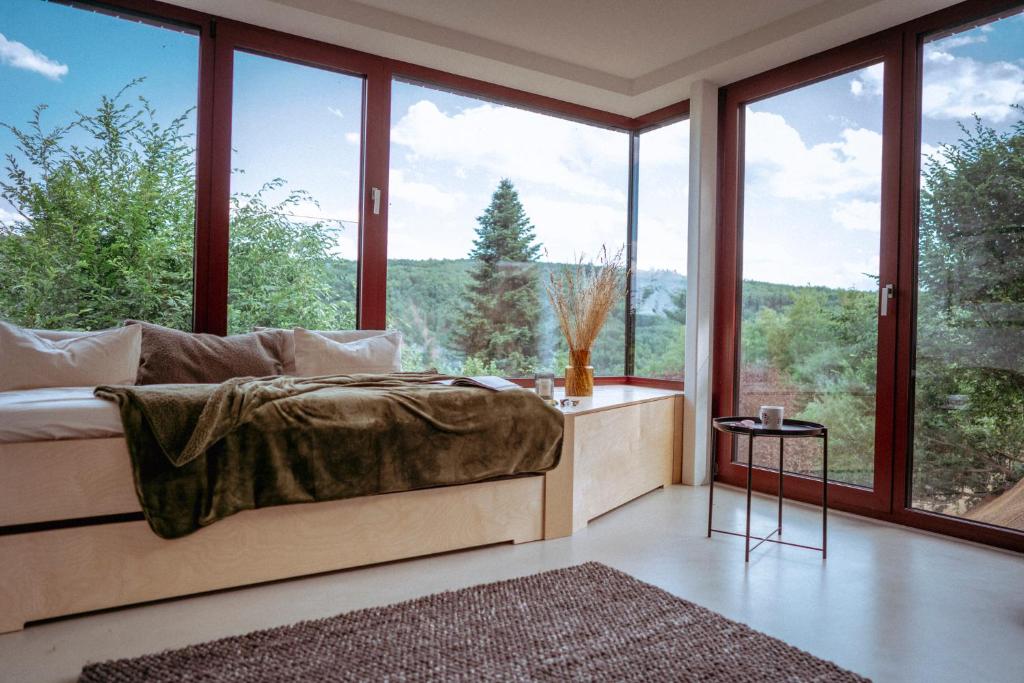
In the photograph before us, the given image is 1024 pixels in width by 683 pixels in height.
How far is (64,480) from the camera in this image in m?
2.15

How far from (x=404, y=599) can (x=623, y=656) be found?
2.59 ft

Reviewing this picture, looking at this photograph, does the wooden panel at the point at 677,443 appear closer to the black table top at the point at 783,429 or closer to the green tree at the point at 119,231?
the black table top at the point at 783,429

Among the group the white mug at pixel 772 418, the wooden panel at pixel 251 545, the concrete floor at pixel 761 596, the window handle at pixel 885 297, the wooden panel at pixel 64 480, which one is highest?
the window handle at pixel 885 297

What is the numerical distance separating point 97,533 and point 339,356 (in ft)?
4.62

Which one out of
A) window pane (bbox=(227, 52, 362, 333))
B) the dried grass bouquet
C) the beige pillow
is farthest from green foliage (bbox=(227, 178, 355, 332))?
the dried grass bouquet

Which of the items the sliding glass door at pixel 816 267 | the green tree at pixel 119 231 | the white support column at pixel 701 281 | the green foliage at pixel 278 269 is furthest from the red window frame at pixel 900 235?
the green tree at pixel 119 231

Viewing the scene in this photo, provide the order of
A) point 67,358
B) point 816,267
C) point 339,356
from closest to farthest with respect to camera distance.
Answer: point 67,358
point 339,356
point 816,267

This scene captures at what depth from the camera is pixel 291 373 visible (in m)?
3.32

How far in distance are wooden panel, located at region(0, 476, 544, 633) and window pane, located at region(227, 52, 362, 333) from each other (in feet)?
4.63

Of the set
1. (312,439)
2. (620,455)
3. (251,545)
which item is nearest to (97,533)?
(251,545)

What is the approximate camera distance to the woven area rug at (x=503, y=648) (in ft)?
5.94

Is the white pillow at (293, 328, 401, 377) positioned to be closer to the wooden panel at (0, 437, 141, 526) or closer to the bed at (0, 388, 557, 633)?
the bed at (0, 388, 557, 633)

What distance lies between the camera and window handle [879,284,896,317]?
3.45 metres

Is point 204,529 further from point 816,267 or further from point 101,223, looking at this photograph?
point 816,267
